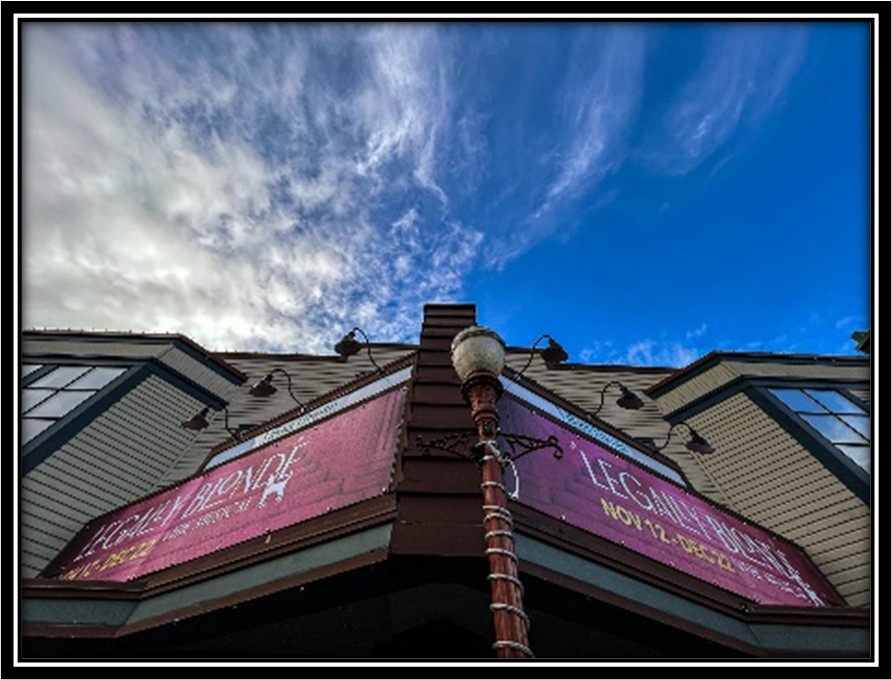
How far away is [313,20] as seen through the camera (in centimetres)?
552

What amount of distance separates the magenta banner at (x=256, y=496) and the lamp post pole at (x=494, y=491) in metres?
1.83

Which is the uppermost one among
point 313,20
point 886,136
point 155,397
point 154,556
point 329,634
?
point 155,397

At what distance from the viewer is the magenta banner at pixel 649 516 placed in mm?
7188

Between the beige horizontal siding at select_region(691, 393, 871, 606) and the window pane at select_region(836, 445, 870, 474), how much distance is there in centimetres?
57

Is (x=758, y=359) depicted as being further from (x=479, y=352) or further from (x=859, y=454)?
(x=479, y=352)

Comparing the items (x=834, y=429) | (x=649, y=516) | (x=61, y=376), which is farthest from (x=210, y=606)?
(x=834, y=429)

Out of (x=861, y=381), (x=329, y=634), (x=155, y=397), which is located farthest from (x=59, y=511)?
(x=861, y=381)

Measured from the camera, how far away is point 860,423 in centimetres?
1320

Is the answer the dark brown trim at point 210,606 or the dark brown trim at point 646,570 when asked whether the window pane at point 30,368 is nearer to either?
the dark brown trim at point 210,606

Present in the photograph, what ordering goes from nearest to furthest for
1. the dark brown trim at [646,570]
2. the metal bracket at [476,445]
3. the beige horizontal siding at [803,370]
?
1. the metal bracket at [476,445]
2. the dark brown trim at [646,570]
3. the beige horizontal siding at [803,370]

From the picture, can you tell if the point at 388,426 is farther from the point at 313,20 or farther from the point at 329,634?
the point at 313,20

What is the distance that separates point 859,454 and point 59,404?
49.0 ft

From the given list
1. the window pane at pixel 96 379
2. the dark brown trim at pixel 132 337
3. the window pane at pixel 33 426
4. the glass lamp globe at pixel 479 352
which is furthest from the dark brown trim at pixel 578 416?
the dark brown trim at pixel 132 337

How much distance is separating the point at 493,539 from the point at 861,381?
13.3 metres
